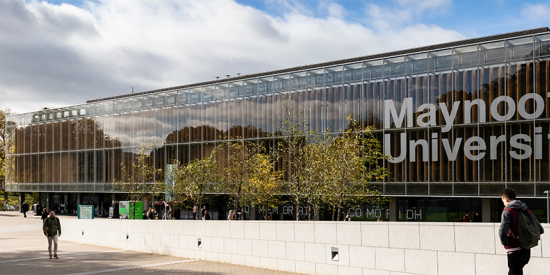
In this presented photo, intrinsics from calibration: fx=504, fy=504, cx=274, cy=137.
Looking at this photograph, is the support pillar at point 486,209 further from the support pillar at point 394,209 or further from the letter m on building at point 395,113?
the letter m on building at point 395,113

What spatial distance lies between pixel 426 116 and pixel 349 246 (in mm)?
17965

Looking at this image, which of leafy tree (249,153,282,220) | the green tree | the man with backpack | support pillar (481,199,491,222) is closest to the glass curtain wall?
the green tree

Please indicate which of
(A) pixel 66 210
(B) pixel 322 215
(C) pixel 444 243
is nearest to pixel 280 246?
(C) pixel 444 243

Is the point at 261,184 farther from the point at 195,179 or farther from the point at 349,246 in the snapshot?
the point at 349,246

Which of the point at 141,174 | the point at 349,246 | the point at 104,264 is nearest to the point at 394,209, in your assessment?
the point at 104,264

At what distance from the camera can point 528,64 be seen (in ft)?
83.3

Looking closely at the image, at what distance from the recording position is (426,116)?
28297 mm

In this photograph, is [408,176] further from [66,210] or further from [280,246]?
[66,210]

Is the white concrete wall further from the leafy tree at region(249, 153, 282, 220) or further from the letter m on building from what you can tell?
the letter m on building

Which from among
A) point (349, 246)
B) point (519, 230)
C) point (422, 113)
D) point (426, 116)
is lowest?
point (349, 246)

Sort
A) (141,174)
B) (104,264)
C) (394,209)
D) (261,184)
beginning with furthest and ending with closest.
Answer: (141,174) < (394,209) < (261,184) < (104,264)

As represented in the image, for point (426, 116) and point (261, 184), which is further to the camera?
point (426, 116)

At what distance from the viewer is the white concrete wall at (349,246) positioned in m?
9.57

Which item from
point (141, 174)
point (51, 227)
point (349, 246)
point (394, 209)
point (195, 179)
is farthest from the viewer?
point (141, 174)
